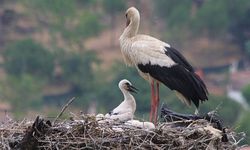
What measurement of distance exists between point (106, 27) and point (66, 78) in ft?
19.4

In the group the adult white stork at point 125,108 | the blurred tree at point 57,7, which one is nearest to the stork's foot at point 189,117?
the adult white stork at point 125,108

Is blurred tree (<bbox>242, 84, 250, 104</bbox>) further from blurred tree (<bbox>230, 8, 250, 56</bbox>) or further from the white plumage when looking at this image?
the white plumage

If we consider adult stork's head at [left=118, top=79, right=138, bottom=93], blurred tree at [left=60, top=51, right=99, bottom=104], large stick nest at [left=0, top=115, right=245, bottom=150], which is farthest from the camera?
blurred tree at [left=60, top=51, right=99, bottom=104]

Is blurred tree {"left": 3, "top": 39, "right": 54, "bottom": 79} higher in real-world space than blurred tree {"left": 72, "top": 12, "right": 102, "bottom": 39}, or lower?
lower

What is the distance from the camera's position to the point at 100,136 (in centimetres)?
921

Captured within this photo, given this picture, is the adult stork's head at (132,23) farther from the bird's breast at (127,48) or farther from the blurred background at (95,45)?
the blurred background at (95,45)

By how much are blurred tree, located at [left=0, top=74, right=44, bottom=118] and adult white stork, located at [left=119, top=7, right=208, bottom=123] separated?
92.9 ft

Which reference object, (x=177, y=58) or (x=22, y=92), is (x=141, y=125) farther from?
(x=22, y=92)

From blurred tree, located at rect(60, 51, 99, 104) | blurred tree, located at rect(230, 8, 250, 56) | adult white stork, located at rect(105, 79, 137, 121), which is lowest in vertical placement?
adult white stork, located at rect(105, 79, 137, 121)

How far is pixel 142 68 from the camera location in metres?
11.4

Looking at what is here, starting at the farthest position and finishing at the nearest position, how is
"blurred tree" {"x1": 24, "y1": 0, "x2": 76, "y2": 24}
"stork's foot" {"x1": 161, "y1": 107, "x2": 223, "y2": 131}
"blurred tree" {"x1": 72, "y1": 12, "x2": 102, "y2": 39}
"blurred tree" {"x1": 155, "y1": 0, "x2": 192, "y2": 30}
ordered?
"blurred tree" {"x1": 24, "y1": 0, "x2": 76, "y2": 24}
"blurred tree" {"x1": 155, "y1": 0, "x2": 192, "y2": 30}
"blurred tree" {"x1": 72, "y1": 12, "x2": 102, "y2": 39}
"stork's foot" {"x1": 161, "y1": 107, "x2": 223, "y2": 131}

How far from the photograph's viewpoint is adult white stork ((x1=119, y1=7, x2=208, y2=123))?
11055mm

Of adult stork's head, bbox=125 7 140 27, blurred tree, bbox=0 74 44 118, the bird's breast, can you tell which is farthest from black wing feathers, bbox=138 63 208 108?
blurred tree, bbox=0 74 44 118

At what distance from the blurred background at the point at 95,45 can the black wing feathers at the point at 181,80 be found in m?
28.8
